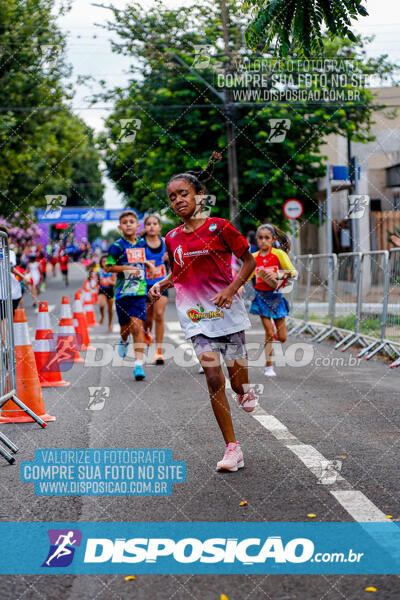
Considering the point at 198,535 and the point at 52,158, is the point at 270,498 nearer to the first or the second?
the point at 198,535

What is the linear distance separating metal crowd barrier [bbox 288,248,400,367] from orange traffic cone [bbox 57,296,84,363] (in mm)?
3792

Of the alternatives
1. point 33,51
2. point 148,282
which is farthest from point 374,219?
point 148,282

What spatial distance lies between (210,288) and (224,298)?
234 mm

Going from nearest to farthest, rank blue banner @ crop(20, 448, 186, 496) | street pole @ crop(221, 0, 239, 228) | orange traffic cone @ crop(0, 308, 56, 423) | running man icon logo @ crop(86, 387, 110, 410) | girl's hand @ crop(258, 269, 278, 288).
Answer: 1. blue banner @ crop(20, 448, 186, 496)
2. orange traffic cone @ crop(0, 308, 56, 423)
3. running man icon logo @ crop(86, 387, 110, 410)
4. girl's hand @ crop(258, 269, 278, 288)
5. street pole @ crop(221, 0, 239, 228)

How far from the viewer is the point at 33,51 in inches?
1115

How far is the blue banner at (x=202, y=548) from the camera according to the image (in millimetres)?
3639

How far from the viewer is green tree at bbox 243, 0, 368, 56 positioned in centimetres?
610

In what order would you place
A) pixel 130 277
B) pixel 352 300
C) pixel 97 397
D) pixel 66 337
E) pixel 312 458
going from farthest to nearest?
pixel 352 300 < pixel 66 337 < pixel 130 277 < pixel 97 397 < pixel 312 458

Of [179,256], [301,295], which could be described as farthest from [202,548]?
[301,295]

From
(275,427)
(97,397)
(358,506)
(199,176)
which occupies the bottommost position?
(97,397)

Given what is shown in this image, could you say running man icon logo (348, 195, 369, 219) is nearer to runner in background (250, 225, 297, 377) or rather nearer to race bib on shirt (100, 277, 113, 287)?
race bib on shirt (100, 277, 113, 287)

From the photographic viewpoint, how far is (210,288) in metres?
5.46

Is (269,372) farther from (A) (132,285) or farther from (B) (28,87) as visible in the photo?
(B) (28,87)

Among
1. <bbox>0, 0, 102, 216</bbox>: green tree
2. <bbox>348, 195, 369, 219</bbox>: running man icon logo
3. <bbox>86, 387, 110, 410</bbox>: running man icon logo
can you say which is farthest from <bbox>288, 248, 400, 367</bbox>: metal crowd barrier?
<bbox>0, 0, 102, 216</bbox>: green tree
